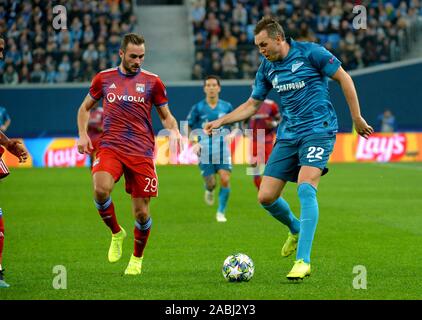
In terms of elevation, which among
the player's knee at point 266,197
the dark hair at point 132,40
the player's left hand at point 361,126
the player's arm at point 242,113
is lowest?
the player's knee at point 266,197

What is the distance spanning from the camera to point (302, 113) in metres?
9.05

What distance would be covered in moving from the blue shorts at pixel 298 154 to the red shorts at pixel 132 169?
1217 millimetres

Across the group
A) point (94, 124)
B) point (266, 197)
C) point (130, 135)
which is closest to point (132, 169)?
point (130, 135)

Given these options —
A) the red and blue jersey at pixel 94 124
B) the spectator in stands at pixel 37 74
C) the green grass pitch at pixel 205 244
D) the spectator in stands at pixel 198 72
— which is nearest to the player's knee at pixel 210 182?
the green grass pitch at pixel 205 244

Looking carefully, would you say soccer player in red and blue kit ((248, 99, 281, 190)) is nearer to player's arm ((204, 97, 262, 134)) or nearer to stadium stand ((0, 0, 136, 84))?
player's arm ((204, 97, 262, 134))

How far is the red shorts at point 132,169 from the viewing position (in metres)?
9.36

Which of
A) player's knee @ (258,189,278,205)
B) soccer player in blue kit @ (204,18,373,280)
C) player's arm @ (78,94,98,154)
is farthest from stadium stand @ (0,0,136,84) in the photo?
soccer player in blue kit @ (204,18,373,280)

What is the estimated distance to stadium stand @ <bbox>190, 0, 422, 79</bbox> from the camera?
34250 millimetres

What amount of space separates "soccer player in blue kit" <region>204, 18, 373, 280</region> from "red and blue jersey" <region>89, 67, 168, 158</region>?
735 mm

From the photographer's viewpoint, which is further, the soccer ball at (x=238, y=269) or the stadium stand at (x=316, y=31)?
the stadium stand at (x=316, y=31)

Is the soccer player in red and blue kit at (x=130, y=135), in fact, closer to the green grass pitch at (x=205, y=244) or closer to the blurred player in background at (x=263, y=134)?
the green grass pitch at (x=205, y=244)

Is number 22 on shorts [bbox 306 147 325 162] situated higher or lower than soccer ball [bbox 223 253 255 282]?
higher

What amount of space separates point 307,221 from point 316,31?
27208 millimetres

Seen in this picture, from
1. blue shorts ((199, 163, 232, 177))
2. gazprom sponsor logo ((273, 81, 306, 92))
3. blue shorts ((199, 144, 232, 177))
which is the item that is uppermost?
gazprom sponsor logo ((273, 81, 306, 92))
